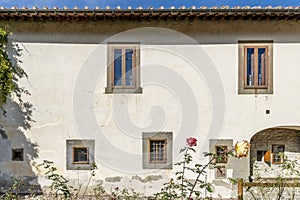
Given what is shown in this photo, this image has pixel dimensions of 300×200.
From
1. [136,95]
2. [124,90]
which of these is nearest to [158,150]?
[136,95]

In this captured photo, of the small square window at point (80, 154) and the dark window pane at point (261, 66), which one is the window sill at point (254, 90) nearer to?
the dark window pane at point (261, 66)

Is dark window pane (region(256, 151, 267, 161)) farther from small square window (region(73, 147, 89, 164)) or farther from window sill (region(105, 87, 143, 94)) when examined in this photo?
small square window (region(73, 147, 89, 164))

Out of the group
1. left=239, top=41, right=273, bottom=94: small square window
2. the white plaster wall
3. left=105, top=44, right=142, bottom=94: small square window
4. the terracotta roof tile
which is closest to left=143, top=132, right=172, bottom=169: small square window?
the white plaster wall

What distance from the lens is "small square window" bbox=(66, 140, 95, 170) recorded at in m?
7.60

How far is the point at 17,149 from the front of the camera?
7.59 metres

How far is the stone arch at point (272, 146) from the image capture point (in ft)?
28.1

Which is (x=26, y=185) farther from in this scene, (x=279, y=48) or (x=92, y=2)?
(x=279, y=48)

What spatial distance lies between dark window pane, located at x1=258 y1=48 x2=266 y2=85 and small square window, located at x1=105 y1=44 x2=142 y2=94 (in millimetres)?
3473

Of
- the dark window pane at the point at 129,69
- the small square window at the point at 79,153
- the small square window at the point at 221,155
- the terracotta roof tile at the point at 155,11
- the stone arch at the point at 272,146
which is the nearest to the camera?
the small square window at the point at 221,155

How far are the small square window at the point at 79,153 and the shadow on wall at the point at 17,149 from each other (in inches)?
38.3

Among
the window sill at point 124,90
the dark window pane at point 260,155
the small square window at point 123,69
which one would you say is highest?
the small square window at point 123,69

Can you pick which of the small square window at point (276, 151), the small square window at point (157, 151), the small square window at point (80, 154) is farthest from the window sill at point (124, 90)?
the small square window at point (276, 151)

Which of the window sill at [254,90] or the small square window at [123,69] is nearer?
the window sill at [254,90]

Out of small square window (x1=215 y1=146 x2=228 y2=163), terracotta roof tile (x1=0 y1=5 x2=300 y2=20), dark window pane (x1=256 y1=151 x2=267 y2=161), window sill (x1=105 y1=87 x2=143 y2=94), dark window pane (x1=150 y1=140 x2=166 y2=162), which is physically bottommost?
dark window pane (x1=256 y1=151 x2=267 y2=161)
